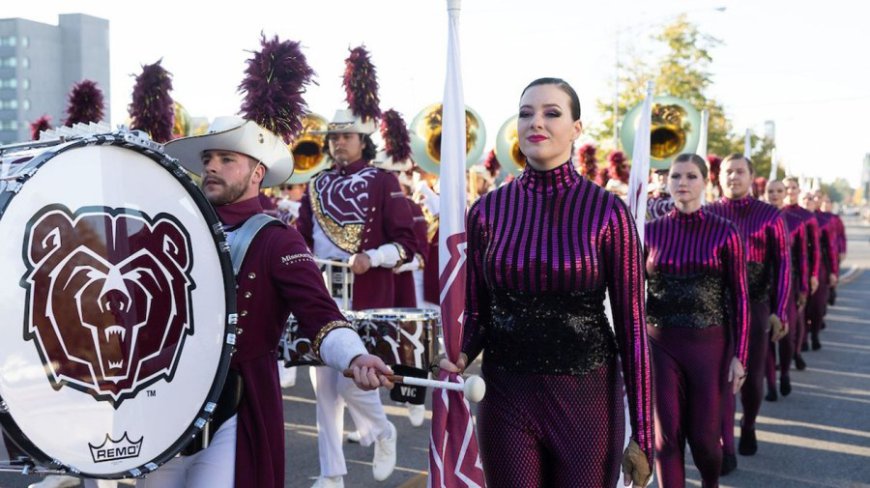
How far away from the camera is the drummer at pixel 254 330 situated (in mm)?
3018

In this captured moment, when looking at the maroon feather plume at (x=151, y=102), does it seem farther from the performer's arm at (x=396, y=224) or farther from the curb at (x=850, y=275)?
the curb at (x=850, y=275)

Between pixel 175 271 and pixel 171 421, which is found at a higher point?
pixel 175 271

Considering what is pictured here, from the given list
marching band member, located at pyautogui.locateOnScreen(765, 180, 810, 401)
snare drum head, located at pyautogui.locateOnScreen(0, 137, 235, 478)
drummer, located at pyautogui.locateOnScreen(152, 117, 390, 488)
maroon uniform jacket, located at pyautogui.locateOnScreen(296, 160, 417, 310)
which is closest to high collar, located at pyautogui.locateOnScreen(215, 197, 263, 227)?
drummer, located at pyautogui.locateOnScreen(152, 117, 390, 488)

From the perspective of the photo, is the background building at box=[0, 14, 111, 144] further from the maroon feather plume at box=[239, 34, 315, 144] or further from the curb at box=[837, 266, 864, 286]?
the maroon feather plume at box=[239, 34, 315, 144]

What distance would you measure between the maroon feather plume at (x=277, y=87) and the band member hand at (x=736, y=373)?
257cm

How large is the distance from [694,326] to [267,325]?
252 centimetres

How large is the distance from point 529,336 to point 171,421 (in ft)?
3.65

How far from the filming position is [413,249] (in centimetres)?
617

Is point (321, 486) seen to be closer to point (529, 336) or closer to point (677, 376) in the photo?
point (677, 376)

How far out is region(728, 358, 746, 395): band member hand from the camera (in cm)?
490

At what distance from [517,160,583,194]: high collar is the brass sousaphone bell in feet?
24.0

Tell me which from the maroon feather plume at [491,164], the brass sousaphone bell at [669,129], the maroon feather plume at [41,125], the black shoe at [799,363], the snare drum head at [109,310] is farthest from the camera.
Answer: the maroon feather plume at [491,164]

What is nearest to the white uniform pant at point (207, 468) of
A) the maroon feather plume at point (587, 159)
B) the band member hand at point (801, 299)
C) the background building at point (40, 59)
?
the band member hand at point (801, 299)

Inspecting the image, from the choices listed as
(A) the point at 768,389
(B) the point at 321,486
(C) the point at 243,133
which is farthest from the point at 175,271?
(A) the point at 768,389
